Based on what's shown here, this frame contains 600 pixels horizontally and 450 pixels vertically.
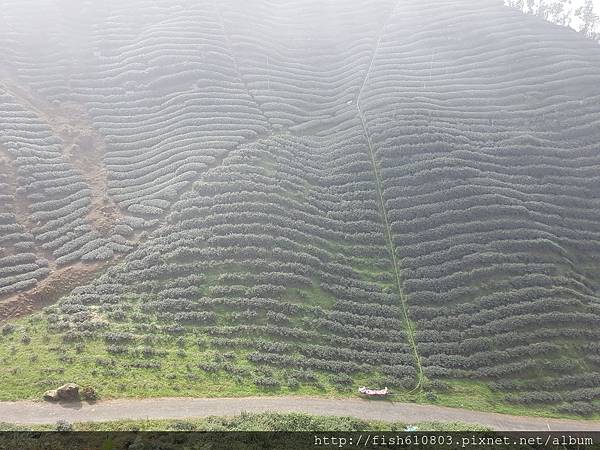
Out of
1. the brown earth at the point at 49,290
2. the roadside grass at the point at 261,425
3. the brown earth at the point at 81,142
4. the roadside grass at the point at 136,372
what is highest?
the brown earth at the point at 81,142

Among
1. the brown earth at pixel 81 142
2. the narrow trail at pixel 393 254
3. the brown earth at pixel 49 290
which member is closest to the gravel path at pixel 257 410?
the narrow trail at pixel 393 254

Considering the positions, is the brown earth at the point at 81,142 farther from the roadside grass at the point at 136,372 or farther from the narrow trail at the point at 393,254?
the narrow trail at the point at 393,254

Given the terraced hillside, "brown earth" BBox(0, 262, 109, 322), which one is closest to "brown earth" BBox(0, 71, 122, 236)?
the terraced hillside

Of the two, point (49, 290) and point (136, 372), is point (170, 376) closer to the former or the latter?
point (136, 372)

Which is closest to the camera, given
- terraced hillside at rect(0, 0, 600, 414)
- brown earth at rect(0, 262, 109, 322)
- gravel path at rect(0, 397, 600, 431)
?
gravel path at rect(0, 397, 600, 431)

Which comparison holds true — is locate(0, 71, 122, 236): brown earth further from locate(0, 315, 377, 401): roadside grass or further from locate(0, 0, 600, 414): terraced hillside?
locate(0, 315, 377, 401): roadside grass
